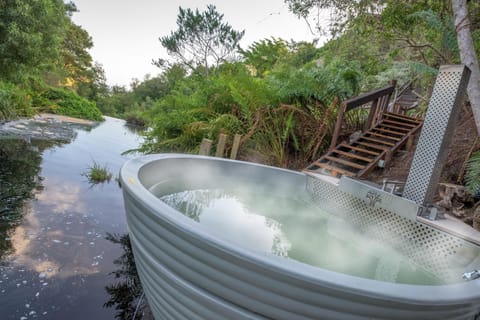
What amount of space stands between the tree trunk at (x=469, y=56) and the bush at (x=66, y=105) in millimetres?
13531

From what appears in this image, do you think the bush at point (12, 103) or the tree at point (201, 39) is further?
the tree at point (201, 39)

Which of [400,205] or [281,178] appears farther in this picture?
[281,178]

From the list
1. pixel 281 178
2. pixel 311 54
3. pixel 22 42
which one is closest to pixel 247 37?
pixel 311 54

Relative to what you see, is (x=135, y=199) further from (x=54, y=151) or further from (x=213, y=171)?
(x=54, y=151)

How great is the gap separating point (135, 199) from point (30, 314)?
0.94m

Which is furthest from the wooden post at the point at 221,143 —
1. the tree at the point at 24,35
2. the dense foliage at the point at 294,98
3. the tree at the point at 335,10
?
the tree at the point at 24,35

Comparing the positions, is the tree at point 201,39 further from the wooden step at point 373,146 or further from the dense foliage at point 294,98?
the wooden step at point 373,146

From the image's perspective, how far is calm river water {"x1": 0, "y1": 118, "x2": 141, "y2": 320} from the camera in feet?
4.37

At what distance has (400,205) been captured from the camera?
64.6 inches

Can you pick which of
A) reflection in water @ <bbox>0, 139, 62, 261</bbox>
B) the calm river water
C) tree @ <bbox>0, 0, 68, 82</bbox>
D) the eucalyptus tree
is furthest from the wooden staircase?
tree @ <bbox>0, 0, 68, 82</bbox>

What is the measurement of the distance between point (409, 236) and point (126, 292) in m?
1.77

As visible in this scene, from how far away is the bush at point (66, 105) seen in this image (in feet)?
37.6

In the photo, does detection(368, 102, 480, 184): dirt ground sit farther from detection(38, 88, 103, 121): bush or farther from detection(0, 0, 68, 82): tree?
detection(38, 88, 103, 121): bush

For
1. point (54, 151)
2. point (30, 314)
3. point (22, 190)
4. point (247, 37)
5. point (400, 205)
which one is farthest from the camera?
point (247, 37)
